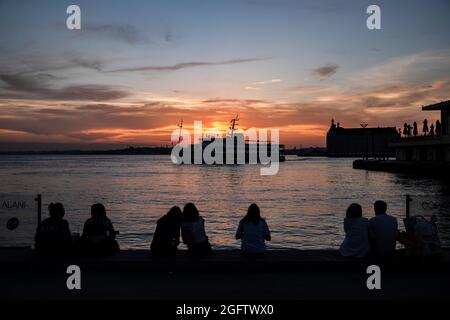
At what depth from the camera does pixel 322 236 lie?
22.5m

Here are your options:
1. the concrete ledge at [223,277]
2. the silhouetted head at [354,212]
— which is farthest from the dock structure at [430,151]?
the concrete ledge at [223,277]

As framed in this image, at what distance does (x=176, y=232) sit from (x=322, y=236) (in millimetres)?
14316

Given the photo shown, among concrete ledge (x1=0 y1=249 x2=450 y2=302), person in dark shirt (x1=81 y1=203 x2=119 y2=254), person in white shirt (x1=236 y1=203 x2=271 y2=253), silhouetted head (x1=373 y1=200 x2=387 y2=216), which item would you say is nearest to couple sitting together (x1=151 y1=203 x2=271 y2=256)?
person in white shirt (x1=236 y1=203 x2=271 y2=253)

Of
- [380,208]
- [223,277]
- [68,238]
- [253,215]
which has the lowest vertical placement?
[223,277]

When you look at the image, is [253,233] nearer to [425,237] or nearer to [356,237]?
[356,237]

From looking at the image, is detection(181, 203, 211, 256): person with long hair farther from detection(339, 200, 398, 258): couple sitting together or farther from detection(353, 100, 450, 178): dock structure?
detection(353, 100, 450, 178): dock structure

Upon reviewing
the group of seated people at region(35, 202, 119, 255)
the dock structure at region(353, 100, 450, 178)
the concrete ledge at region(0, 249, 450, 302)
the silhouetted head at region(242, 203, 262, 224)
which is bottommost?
the concrete ledge at region(0, 249, 450, 302)

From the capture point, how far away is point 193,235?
9281mm

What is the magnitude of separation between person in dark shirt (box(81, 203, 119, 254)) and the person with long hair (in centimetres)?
136

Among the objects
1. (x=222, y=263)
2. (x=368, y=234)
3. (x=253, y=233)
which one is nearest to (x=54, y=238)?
(x=222, y=263)

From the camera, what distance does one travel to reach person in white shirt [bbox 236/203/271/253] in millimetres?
9234

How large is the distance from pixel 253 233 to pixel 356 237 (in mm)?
1817

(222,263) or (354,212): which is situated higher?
(354,212)
